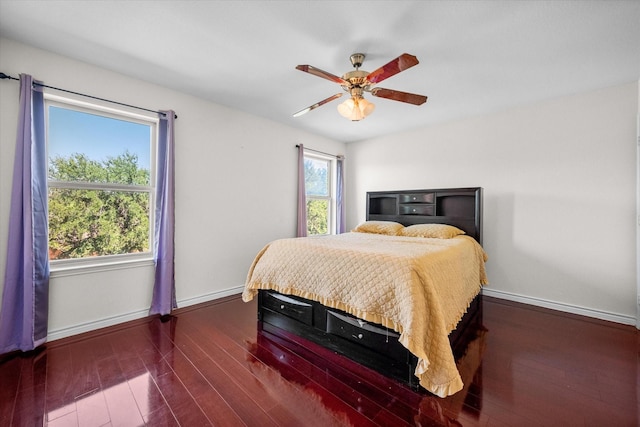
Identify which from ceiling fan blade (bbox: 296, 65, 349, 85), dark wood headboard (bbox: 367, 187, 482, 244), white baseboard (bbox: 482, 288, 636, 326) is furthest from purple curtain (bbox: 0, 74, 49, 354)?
white baseboard (bbox: 482, 288, 636, 326)

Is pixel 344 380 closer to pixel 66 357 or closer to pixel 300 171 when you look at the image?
pixel 66 357

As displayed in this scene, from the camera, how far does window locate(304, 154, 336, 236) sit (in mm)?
4820

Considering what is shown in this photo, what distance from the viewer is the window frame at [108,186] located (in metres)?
2.45

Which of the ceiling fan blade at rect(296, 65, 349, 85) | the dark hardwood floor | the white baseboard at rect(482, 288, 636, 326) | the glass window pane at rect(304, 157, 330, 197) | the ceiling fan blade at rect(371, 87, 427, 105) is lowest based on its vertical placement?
the dark hardwood floor

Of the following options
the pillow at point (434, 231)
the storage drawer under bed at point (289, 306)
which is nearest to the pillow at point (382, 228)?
the pillow at point (434, 231)

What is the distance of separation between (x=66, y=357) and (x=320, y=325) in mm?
1985

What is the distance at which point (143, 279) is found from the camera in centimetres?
290

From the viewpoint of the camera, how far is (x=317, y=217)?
4.97m

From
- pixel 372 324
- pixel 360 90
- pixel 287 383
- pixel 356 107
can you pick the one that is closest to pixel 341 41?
pixel 360 90

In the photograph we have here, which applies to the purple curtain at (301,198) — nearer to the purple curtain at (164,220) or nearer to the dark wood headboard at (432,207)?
the dark wood headboard at (432,207)

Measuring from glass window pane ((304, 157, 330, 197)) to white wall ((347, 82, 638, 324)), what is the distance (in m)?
1.42

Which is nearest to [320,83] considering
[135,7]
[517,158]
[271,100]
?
[271,100]

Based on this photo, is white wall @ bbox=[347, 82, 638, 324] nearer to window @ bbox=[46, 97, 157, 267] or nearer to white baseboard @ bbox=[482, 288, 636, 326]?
white baseboard @ bbox=[482, 288, 636, 326]

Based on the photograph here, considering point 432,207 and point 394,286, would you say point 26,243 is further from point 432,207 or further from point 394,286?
point 432,207
